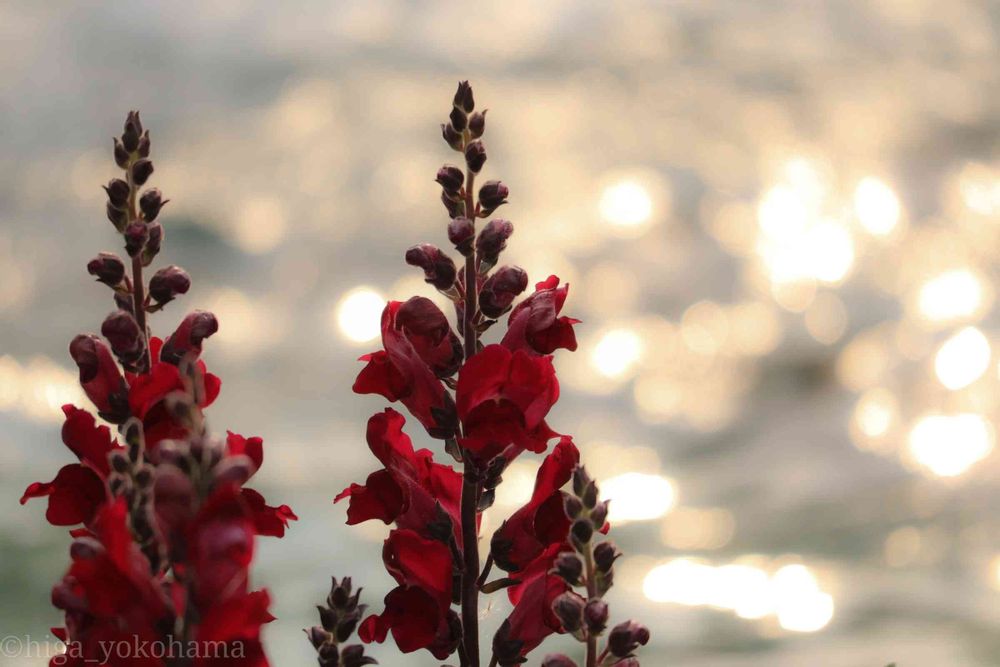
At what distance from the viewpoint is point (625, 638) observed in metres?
1.13

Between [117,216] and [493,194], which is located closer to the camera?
[117,216]

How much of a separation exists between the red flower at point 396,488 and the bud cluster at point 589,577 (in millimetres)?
261

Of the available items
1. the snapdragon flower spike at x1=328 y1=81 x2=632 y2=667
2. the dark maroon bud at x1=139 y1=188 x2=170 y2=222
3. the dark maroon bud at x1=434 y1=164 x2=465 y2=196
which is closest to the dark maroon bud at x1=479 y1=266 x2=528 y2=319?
the snapdragon flower spike at x1=328 y1=81 x2=632 y2=667

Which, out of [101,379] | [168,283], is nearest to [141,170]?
[168,283]

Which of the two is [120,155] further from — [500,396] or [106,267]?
[500,396]

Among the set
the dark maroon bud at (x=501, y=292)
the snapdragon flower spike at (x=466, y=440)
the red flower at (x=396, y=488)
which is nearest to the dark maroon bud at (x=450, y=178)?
the snapdragon flower spike at (x=466, y=440)

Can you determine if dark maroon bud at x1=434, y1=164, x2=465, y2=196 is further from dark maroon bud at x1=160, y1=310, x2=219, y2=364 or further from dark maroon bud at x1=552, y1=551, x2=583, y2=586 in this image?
dark maroon bud at x1=552, y1=551, x2=583, y2=586

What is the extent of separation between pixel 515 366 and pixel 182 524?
1.80 ft

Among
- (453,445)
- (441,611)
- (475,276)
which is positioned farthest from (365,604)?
(475,276)

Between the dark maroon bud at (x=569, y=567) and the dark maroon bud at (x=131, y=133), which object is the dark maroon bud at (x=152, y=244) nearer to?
the dark maroon bud at (x=131, y=133)

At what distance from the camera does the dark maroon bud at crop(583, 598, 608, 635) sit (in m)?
1.11

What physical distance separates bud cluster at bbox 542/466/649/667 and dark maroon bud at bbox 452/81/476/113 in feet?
1.61

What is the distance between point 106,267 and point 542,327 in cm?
50

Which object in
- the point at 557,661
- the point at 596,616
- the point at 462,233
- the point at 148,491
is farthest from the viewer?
the point at 462,233
